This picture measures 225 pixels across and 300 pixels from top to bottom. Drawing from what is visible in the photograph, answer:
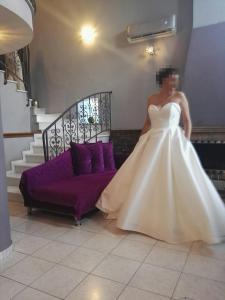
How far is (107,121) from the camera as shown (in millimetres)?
5340

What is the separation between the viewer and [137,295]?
169 centimetres

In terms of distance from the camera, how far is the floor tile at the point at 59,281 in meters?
1.76

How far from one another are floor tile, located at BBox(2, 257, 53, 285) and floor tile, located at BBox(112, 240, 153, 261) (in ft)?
2.09

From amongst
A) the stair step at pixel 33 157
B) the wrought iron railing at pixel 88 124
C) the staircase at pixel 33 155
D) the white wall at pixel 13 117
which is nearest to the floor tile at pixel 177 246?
the staircase at pixel 33 155

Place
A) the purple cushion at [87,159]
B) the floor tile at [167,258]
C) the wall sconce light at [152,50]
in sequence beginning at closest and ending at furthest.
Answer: the floor tile at [167,258]
the purple cushion at [87,159]
the wall sconce light at [152,50]

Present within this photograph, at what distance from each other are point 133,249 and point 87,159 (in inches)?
68.2

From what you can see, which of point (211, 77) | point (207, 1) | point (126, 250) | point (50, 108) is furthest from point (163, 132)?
point (50, 108)

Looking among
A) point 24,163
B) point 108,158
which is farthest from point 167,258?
point 24,163

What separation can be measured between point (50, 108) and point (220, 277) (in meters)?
5.25

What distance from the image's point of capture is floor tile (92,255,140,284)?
6.26 feet

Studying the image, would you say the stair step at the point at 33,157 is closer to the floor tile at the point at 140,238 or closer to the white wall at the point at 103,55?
the white wall at the point at 103,55

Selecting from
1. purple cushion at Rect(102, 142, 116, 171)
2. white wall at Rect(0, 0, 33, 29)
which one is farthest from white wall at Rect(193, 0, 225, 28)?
white wall at Rect(0, 0, 33, 29)

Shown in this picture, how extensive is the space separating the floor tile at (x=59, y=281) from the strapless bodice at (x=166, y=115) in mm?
1655

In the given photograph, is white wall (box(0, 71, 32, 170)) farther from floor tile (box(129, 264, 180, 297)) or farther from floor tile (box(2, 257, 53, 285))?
floor tile (box(129, 264, 180, 297))
